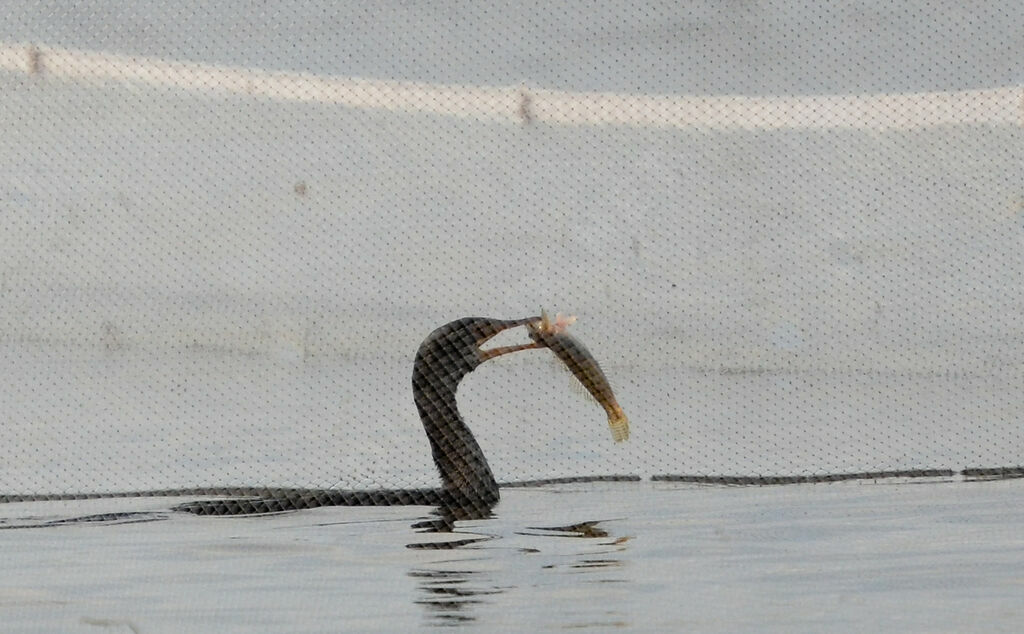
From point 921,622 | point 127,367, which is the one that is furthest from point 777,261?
point 921,622

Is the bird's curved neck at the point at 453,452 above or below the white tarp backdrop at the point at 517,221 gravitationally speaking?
below

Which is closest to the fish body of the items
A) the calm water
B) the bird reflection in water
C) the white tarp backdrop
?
the calm water

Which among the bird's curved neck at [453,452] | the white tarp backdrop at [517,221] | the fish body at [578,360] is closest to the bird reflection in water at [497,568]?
the bird's curved neck at [453,452]

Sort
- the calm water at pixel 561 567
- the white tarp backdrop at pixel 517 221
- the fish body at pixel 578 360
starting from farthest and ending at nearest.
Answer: the white tarp backdrop at pixel 517 221 < the fish body at pixel 578 360 < the calm water at pixel 561 567

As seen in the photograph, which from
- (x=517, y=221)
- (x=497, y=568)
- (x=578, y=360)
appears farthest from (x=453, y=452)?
(x=517, y=221)

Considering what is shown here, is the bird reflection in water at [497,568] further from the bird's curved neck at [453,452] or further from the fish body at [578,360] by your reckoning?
the fish body at [578,360]

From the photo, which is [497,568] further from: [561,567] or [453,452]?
[453,452]

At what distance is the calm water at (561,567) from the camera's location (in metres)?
4.89

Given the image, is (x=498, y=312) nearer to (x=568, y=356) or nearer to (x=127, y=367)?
(x=127, y=367)

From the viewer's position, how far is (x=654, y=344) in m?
12.8

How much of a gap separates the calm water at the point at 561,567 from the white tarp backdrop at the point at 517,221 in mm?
5100

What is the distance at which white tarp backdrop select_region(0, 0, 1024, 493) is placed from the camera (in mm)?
12734

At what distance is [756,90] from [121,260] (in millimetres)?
4728

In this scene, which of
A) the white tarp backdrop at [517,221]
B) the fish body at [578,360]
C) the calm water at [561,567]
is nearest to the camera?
the calm water at [561,567]
